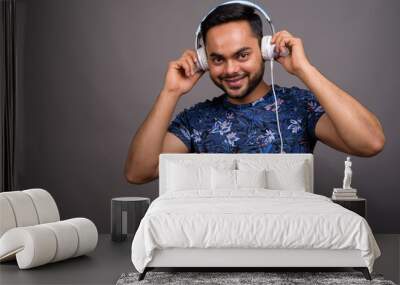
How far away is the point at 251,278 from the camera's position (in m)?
4.32

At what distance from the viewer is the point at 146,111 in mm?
6594

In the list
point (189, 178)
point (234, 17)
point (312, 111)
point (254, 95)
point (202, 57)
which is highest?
point (234, 17)

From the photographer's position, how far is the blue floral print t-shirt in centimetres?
592

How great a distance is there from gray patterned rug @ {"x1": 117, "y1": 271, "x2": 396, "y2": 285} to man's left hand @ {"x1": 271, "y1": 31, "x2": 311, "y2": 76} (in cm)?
185

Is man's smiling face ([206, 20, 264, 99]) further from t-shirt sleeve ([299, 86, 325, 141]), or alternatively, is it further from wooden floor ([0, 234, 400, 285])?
wooden floor ([0, 234, 400, 285])

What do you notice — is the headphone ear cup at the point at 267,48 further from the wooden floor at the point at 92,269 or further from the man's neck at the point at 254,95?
the wooden floor at the point at 92,269

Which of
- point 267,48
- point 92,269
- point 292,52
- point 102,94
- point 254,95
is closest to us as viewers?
point 92,269

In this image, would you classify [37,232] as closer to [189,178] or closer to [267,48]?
[189,178]

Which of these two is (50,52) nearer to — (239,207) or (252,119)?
(252,119)

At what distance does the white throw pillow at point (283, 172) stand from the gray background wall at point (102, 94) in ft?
2.85

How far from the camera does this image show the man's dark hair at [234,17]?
5996mm

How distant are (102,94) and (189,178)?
153cm

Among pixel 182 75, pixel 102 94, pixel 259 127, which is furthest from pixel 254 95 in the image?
pixel 102 94

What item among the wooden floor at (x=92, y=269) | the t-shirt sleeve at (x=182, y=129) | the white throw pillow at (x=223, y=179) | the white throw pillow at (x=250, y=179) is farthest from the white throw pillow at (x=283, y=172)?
the wooden floor at (x=92, y=269)
